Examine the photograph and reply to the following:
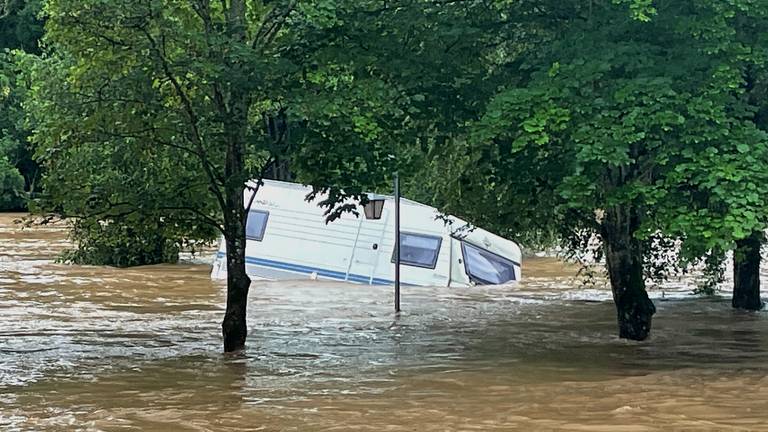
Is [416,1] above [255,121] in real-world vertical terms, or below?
above

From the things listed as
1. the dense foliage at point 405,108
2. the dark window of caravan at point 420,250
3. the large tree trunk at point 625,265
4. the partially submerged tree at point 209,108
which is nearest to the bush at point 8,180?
the dark window of caravan at point 420,250

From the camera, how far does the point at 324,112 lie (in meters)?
12.6

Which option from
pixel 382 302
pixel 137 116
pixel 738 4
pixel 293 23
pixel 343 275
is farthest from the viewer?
pixel 343 275

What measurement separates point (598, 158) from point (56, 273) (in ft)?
69.1

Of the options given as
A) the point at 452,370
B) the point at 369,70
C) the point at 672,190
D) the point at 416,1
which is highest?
the point at 416,1

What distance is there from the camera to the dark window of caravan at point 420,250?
1090 inches

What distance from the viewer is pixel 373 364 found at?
1454 cm

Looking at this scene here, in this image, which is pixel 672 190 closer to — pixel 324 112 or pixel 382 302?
pixel 324 112

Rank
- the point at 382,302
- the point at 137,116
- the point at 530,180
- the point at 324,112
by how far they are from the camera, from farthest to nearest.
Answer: the point at 382,302
the point at 530,180
the point at 137,116
the point at 324,112

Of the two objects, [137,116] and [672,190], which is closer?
[672,190]

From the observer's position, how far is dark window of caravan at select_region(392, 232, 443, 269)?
90.8ft

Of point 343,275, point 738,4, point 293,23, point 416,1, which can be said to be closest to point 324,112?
point 293,23

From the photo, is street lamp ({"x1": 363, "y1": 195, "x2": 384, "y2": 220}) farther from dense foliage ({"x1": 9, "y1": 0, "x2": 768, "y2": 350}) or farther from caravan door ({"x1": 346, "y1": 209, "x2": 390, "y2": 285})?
caravan door ({"x1": 346, "y1": 209, "x2": 390, "y2": 285})

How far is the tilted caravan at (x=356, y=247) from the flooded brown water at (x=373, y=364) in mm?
1870
